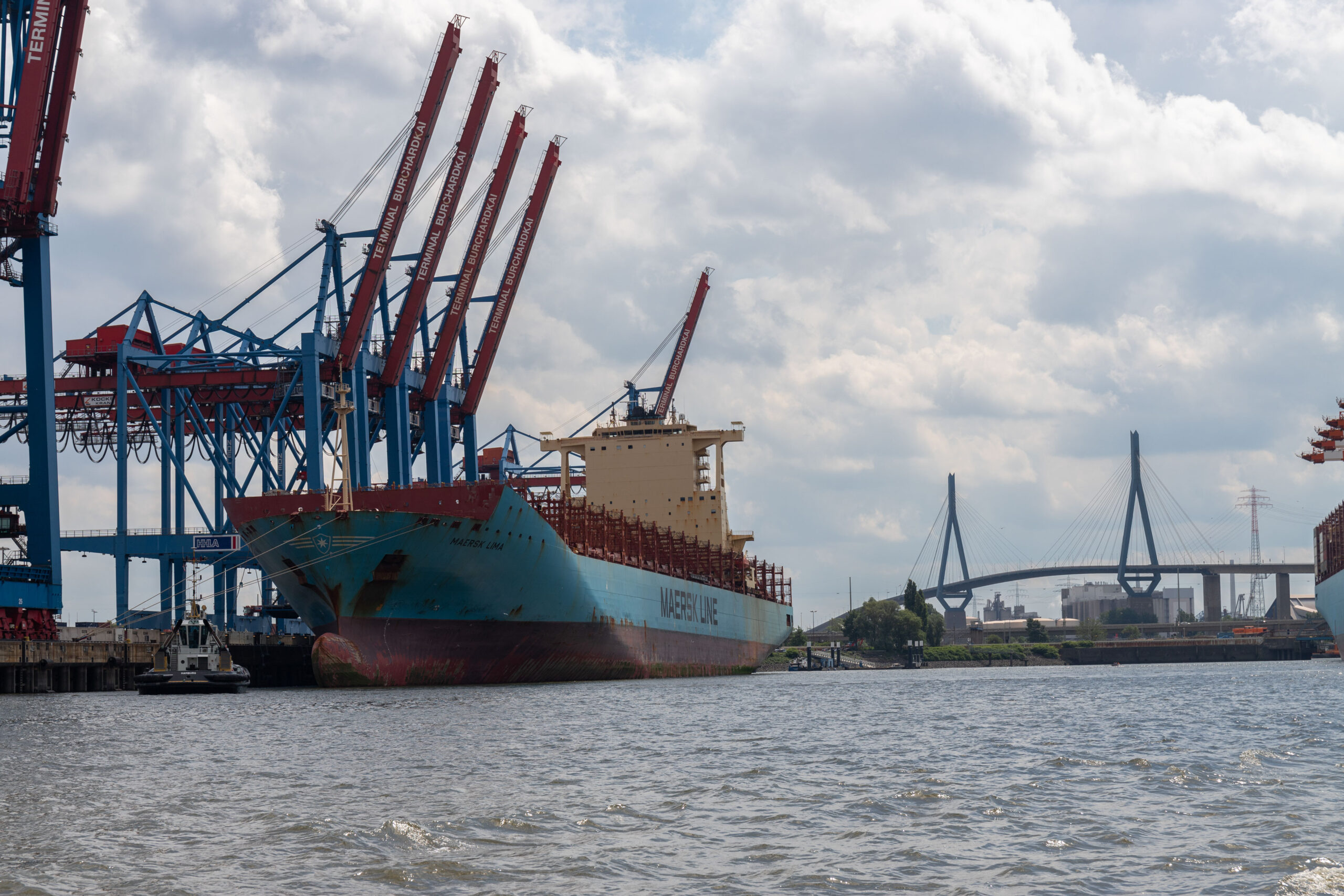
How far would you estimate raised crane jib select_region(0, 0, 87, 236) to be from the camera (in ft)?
130

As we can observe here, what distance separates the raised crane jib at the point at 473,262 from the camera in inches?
2170

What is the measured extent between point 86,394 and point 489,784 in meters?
43.4

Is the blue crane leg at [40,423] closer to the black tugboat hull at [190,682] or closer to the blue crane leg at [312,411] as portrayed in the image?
the black tugboat hull at [190,682]

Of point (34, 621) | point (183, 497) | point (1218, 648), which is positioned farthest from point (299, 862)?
point (1218, 648)

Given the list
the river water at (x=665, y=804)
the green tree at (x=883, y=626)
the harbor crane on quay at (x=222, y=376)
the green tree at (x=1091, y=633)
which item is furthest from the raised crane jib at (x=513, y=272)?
the green tree at (x=1091, y=633)

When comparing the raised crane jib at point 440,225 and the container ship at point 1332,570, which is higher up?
the raised crane jib at point 440,225

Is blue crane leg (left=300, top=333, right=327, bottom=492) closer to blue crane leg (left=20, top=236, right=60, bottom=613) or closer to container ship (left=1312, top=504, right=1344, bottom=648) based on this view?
blue crane leg (left=20, top=236, right=60, bottom=613)

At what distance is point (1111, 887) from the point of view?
30.4ft

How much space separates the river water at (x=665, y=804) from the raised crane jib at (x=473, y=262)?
100 feet

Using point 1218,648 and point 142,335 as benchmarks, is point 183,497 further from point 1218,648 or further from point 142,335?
point 1218,648

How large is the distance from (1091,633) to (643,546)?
366ft

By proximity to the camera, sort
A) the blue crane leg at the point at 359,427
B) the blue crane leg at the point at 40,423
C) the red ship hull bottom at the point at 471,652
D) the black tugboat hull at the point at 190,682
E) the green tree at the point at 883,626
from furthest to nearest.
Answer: the green tree at the point at 883,626, the blue crane leg at the point at 359,427, the blue crane leg at the point at 40,423, the black tugboat hull at the point at 190,682, the red ship hull bottom at the point at 471,652

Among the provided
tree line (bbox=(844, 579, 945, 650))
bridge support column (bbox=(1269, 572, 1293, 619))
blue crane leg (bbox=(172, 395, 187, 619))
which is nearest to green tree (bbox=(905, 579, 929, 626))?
tree line (bbox=(844, 579, 945, 650))

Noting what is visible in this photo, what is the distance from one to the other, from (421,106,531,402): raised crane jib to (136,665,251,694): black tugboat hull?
1975cm
